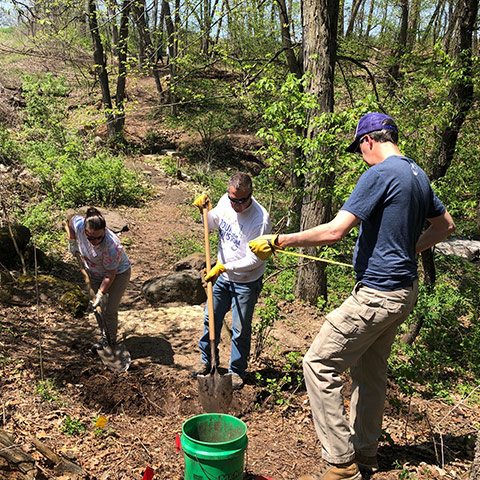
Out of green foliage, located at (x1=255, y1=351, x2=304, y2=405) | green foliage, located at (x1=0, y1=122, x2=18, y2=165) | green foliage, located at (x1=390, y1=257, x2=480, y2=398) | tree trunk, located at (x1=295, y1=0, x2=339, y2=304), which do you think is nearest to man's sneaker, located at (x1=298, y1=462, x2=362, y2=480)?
green foliage, located at (x1=255, y1=351, x2=304, y2=405)

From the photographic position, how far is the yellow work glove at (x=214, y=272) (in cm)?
398

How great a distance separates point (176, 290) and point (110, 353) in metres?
2.18

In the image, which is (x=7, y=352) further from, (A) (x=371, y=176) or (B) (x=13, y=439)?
(A) (x=371, y=176)

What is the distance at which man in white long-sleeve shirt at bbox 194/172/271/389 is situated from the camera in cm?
394

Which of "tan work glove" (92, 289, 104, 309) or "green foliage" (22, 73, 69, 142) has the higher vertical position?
"green foliage" (22, 73, 69, 142)

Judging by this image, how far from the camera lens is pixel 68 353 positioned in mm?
4766

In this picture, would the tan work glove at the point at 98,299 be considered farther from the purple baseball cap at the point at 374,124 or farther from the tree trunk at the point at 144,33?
the tree trunk at the point at 144,33

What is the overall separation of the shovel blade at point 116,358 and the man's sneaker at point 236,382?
1141 mm

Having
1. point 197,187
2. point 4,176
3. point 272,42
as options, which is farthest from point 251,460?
point 272,42

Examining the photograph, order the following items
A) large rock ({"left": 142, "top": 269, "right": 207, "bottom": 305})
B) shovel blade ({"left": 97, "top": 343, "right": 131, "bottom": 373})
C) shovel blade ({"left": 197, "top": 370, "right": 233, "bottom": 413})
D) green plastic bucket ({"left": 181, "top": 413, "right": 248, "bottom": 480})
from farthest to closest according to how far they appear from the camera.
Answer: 1. large rock ({"left": 142, "top": 269, "right": 207, "bottom": 305})
2. shovel blade ({"left": 97, "top": 343, "right": 131, "bottom": 373})
3. shovel blade ({"left": 197, "top": 370, "right": 233, "bottom": 413})
4. green plastic bucket ({"left": 181, "top": 413, "right": 248, "bottom": 480})

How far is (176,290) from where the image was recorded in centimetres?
680

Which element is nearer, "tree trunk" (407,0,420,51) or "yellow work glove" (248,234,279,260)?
"yellow work glove" (248,234,279,260)

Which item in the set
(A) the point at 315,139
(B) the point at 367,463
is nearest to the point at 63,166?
(A) the point at 315,139

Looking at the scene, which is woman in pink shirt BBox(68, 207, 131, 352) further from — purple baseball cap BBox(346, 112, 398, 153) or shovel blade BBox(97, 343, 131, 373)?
purple baseball cap BBox(346, 112, 398, 153)
